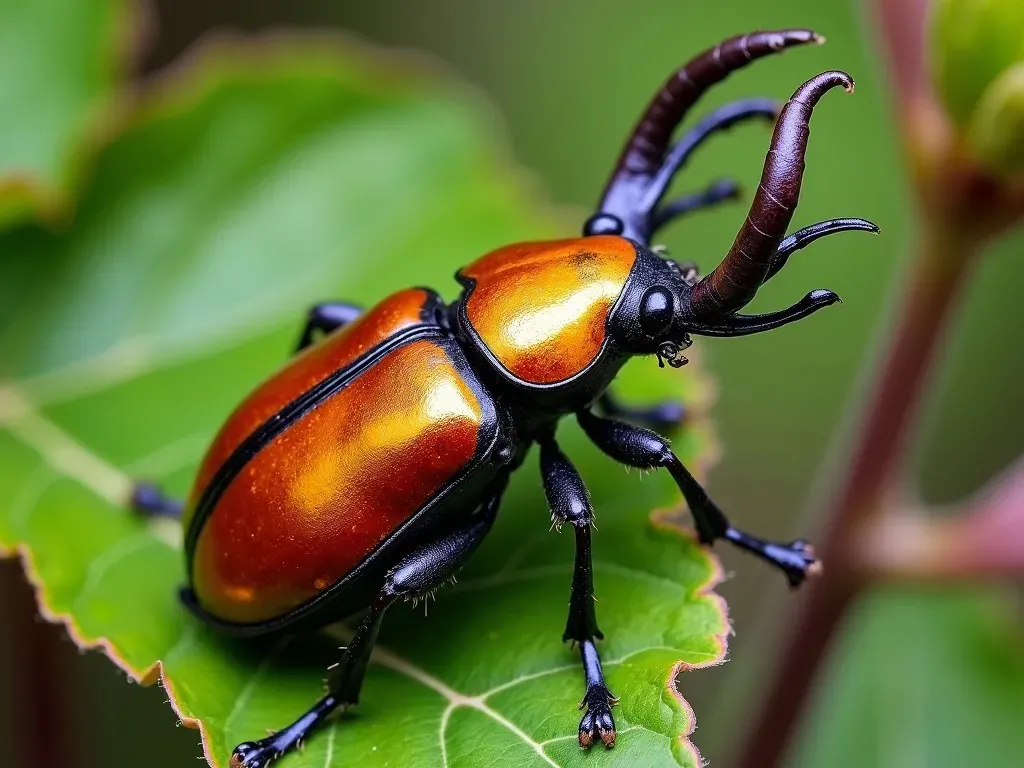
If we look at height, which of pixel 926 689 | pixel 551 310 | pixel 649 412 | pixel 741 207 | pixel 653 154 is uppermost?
pixel 653 154

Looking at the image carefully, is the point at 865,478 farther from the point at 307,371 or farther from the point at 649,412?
the point at 307,371

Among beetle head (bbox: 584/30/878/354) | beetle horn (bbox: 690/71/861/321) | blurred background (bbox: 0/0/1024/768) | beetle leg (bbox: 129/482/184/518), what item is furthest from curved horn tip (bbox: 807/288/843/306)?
blurred background (bbox: 0/0/1024/768)

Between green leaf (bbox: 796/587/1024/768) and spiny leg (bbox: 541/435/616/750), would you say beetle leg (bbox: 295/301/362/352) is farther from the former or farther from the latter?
green leaf (bbox: 796/587/1024/768)

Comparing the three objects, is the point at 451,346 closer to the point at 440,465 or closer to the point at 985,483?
the point at 440,465

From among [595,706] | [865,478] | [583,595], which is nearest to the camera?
[595,706]

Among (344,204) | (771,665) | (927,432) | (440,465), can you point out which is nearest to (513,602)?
(440,465)

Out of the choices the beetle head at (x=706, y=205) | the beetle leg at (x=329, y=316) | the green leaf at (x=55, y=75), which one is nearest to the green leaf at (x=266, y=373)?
the green leaf at (x=55, y=75)

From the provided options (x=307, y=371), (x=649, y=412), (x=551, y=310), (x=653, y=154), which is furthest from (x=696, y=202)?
(x=307, y=371)
